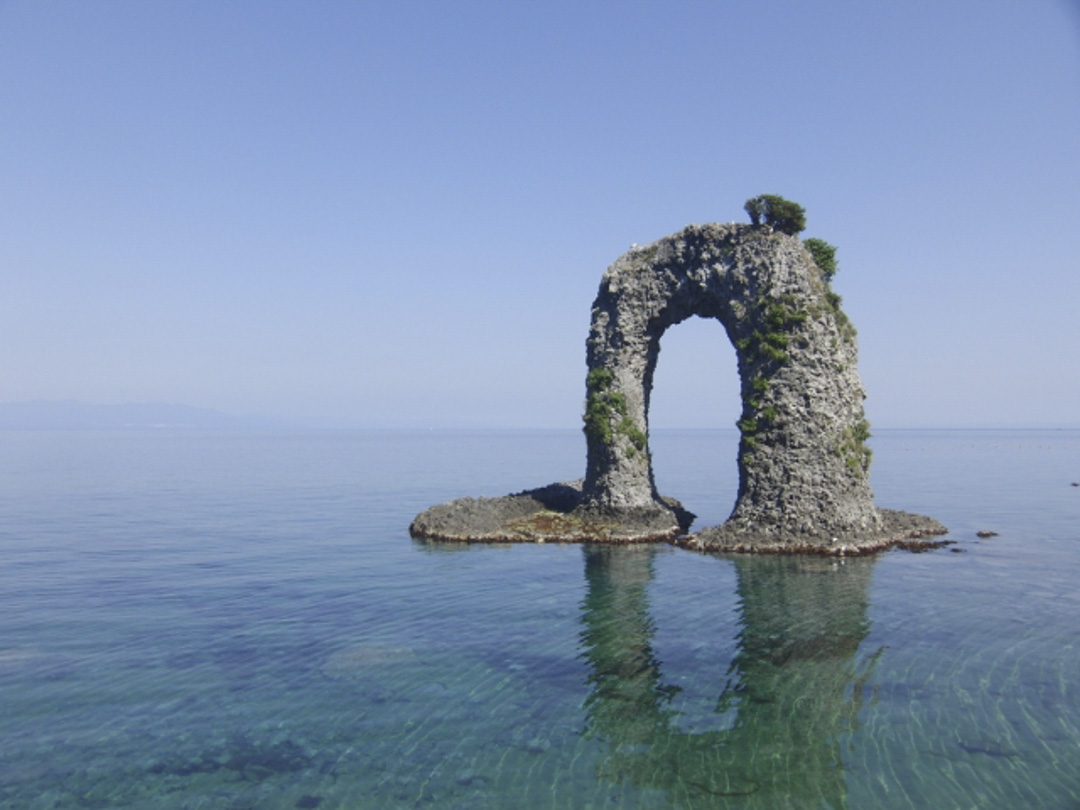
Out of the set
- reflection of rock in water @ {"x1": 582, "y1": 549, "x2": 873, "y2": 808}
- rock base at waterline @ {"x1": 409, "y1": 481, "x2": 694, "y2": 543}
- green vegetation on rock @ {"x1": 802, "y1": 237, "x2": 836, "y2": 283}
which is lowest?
reflection of rock in water @ {"x1": 582, "y1": 549, "x2": 873, "y2": 808}

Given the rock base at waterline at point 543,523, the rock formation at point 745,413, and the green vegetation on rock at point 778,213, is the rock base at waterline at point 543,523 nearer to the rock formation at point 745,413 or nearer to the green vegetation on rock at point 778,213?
the rock formation at point 745,413

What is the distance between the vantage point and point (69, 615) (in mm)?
26812

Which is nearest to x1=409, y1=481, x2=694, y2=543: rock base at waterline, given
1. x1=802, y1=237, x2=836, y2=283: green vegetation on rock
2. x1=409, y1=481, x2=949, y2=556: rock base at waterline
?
x1=409, y1=481, x2=949, y2=556: rock base at waterline

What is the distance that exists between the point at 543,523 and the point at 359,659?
2433 cm

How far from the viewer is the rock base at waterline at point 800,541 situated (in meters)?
36.8

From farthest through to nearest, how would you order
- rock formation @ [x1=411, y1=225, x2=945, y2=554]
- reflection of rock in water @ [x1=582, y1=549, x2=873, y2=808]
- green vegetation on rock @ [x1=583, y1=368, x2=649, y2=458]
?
green vegetation on rock @ [x1=583, y1=368, x2=649, y2=458] → rock formation @ [x1=411, y1=225, x2=945, y2=554] → reflection of rock in water @ [x1=582, y1=549, x2=873, y2=808]

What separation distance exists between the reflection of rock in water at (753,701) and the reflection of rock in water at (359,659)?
595cm

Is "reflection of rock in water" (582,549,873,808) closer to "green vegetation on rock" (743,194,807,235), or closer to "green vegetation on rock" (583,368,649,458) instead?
"green vegetation on rock" (583,368,649,458)

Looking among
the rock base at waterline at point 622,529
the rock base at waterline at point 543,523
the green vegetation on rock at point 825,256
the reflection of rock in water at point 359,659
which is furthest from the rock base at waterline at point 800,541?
the reflection of rock in water at point 359,659

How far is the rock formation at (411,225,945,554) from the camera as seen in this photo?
124 ft

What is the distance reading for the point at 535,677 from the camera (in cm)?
1986

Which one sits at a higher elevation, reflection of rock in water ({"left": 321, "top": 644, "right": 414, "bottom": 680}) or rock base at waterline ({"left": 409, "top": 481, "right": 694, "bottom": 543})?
rock base at waterline ({"left": 409, "top": 481, "right": 694, "bottom": 543})

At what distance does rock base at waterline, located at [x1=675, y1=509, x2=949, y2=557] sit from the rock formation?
79 mm

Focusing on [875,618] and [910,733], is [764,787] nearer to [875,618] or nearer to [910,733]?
[910,733]
